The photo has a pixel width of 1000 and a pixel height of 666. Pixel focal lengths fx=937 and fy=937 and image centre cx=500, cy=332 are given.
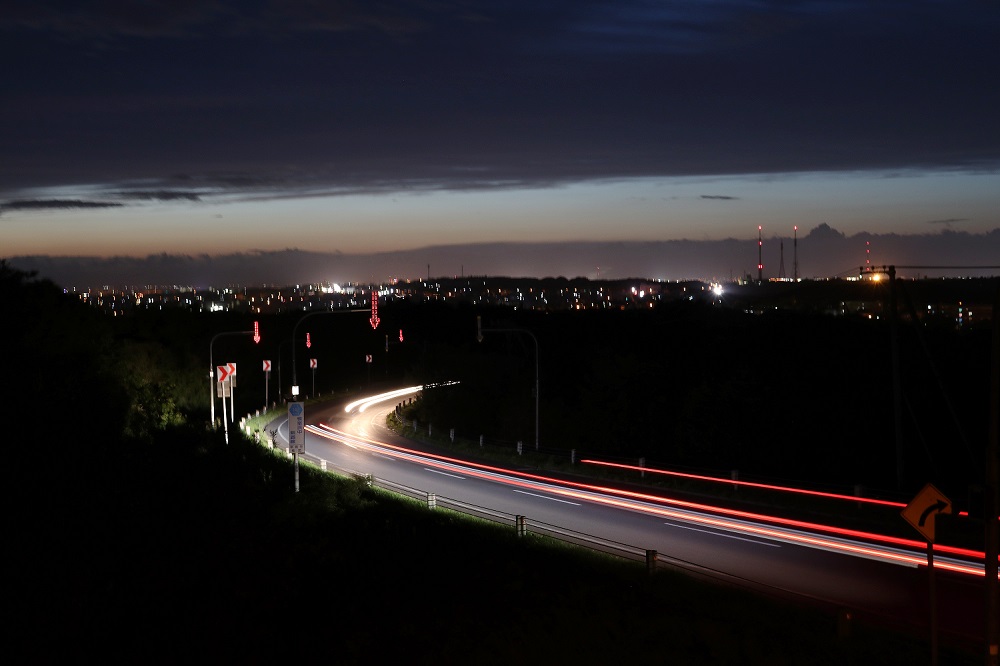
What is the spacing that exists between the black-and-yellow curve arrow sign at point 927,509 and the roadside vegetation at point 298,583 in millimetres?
1775

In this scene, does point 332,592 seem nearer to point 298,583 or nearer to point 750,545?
point 298,583

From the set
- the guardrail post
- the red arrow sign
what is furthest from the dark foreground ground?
the red arrow sign

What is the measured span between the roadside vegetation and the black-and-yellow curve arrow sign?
1775 mm

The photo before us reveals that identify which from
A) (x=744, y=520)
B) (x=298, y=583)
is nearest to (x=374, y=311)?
(x=298, y=583)

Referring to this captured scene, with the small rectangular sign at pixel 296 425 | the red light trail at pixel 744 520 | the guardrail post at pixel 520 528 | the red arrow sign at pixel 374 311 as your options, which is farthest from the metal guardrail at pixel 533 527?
the red arrow sign at pixel 374 311

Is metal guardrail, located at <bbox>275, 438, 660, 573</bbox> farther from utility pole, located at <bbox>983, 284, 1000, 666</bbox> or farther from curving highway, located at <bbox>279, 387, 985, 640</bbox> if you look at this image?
utility pole, located at <bbox>983, 284, 1000, 666</bbox>

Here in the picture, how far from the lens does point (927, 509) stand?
12547 mm

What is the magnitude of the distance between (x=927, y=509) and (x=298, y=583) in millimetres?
14729

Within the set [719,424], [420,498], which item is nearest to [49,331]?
[420,498]

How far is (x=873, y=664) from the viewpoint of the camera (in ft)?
41.3

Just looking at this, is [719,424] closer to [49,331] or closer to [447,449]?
[447,449]

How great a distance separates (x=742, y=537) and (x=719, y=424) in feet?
86.2

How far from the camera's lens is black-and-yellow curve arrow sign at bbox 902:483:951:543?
40.7ft

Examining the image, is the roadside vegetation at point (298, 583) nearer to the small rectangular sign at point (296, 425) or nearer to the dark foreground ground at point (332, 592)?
the dark foreground ground at point (332, 592)
